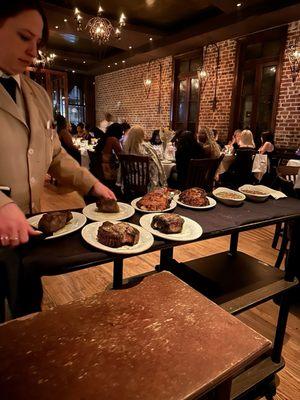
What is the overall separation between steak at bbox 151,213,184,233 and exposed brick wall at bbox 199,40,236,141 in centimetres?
594

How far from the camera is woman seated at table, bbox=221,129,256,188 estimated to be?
4.77 metres

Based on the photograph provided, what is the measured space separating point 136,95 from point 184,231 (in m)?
8.89

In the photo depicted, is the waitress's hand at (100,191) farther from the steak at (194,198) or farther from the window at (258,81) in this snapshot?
the window at (258,81)

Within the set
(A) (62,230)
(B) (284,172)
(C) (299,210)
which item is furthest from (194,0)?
(A) (62,230)

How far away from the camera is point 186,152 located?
3.62 metres

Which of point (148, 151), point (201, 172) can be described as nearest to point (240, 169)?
point (201, 172)

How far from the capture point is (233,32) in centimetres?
590

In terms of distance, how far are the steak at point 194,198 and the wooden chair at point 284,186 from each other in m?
0.96

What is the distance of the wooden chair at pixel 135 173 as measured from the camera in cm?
332

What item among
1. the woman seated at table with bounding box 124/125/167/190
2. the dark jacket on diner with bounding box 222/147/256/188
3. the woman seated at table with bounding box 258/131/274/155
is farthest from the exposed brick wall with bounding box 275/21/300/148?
the woman seated at table with bounding box 124/125/167/190

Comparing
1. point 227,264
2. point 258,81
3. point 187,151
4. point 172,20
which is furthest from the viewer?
point 172,20

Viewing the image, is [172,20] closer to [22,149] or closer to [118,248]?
[22,149]

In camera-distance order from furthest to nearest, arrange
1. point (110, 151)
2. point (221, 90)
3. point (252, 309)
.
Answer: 1. point (221, 90)
2. point (110, 151)
3. point (252, 309)

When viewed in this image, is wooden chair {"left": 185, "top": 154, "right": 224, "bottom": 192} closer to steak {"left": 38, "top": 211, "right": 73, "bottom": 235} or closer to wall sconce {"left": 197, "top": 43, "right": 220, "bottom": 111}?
steak {"left": 38, "top": 211, "right": 73, "bottom": 235}
